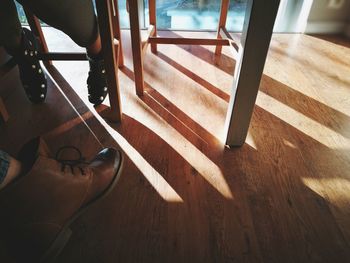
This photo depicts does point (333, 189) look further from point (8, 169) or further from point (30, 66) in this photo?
point (30, 66)

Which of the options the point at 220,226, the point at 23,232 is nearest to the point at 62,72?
the point at 23,232

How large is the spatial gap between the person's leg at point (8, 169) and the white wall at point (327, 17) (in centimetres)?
216

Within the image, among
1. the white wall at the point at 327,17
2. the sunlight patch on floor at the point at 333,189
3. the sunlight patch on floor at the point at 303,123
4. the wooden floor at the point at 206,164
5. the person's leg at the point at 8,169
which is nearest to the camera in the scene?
the person's leg at the point at 8,169

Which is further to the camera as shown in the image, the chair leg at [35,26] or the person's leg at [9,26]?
the chair leg at [35,26]

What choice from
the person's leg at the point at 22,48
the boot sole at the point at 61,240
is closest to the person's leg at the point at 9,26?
the person's leg at the point at 22,48

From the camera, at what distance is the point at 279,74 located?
142 centimetres

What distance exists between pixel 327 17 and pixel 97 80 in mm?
1883

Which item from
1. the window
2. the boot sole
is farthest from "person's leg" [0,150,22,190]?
the window

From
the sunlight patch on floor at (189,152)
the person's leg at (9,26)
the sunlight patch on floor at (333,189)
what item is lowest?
the sunlight patch on floor at (333,189)

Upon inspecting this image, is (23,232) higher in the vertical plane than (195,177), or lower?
higher

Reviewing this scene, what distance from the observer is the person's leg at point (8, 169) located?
49 centimetres

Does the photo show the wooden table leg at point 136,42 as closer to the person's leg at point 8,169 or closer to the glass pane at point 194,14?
the person's leg at point 8,169

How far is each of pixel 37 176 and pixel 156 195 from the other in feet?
1.09

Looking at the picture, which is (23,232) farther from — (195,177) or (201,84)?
(201,84)
